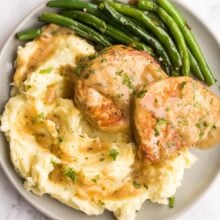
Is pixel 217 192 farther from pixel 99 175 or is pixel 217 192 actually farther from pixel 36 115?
pixel 36 115

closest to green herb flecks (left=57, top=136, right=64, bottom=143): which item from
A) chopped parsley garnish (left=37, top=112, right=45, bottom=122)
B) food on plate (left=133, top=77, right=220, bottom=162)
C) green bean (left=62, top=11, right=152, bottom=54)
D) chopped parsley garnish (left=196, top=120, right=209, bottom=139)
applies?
chopped parsley garnish (left=37, top=112, right=45, bottom=122)

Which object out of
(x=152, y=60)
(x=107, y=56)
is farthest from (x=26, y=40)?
(x=152, y=60)

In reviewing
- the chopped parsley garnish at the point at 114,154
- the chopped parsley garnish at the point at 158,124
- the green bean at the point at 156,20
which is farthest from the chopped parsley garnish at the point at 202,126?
the green bean at the point at 156,20

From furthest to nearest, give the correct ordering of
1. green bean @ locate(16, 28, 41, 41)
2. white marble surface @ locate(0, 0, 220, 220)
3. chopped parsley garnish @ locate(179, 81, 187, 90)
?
white marble surface @ locate(0, 0, 220, 220), green bean @ locate(16, 28, 41, 41), chopped parsley garnish @ locate(179, 81, 187, 90)

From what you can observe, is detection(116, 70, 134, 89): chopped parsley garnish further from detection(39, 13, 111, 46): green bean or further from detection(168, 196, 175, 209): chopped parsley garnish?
detection(168, 196, 175, 209): chopped parsley garnish

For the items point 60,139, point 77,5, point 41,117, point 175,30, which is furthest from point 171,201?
point 77,5

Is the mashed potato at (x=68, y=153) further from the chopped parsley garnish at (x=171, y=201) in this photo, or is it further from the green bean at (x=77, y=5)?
the green bean at (x=77, y=5)
